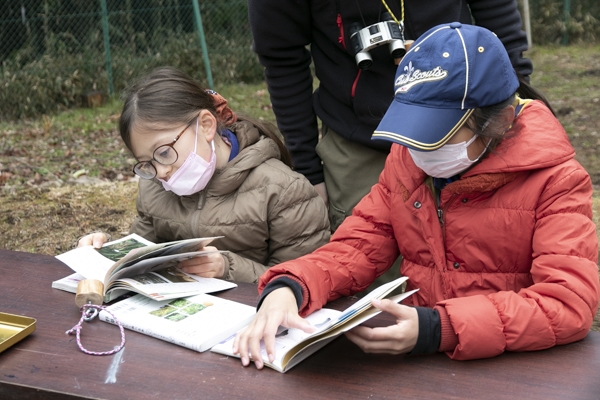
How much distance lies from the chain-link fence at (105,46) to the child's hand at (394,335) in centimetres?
809

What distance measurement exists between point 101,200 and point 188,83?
8.45 ft

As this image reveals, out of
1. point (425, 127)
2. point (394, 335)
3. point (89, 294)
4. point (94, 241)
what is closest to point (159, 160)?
point (94, 241)

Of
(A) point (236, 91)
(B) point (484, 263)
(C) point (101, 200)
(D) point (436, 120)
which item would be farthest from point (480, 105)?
(A) point (236, 91)

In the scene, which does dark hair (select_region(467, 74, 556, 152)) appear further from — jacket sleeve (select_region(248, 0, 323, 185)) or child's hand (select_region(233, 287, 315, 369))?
jacket sleeve (select_region(248, 0, 323, 185))

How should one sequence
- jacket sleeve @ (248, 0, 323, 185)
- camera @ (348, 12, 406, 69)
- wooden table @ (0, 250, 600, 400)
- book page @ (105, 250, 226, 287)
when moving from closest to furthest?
wooden table @ (0, 250, 600, 400), book page @ (105, 250, 226, 287), camera @ (348, 12, 406, 69), jacket sleeve @ (248, 0, 323, 185)

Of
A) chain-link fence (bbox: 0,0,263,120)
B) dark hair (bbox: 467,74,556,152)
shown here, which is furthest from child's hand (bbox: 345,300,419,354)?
chain-link fence (bbox: 0,0,263,120)

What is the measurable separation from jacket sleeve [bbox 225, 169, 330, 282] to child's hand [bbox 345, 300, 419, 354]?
2.97ft

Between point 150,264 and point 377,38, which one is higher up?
point 377,38

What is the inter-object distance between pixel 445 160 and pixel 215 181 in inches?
38.8

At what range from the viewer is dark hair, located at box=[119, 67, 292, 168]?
8.07 ft

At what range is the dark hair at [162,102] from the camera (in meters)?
2.46

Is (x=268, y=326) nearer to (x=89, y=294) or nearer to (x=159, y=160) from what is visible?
(x=89, y=294)

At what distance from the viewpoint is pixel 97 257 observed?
236cm

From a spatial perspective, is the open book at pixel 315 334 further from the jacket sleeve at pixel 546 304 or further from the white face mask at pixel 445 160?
the white face mask at pixel 445 160
